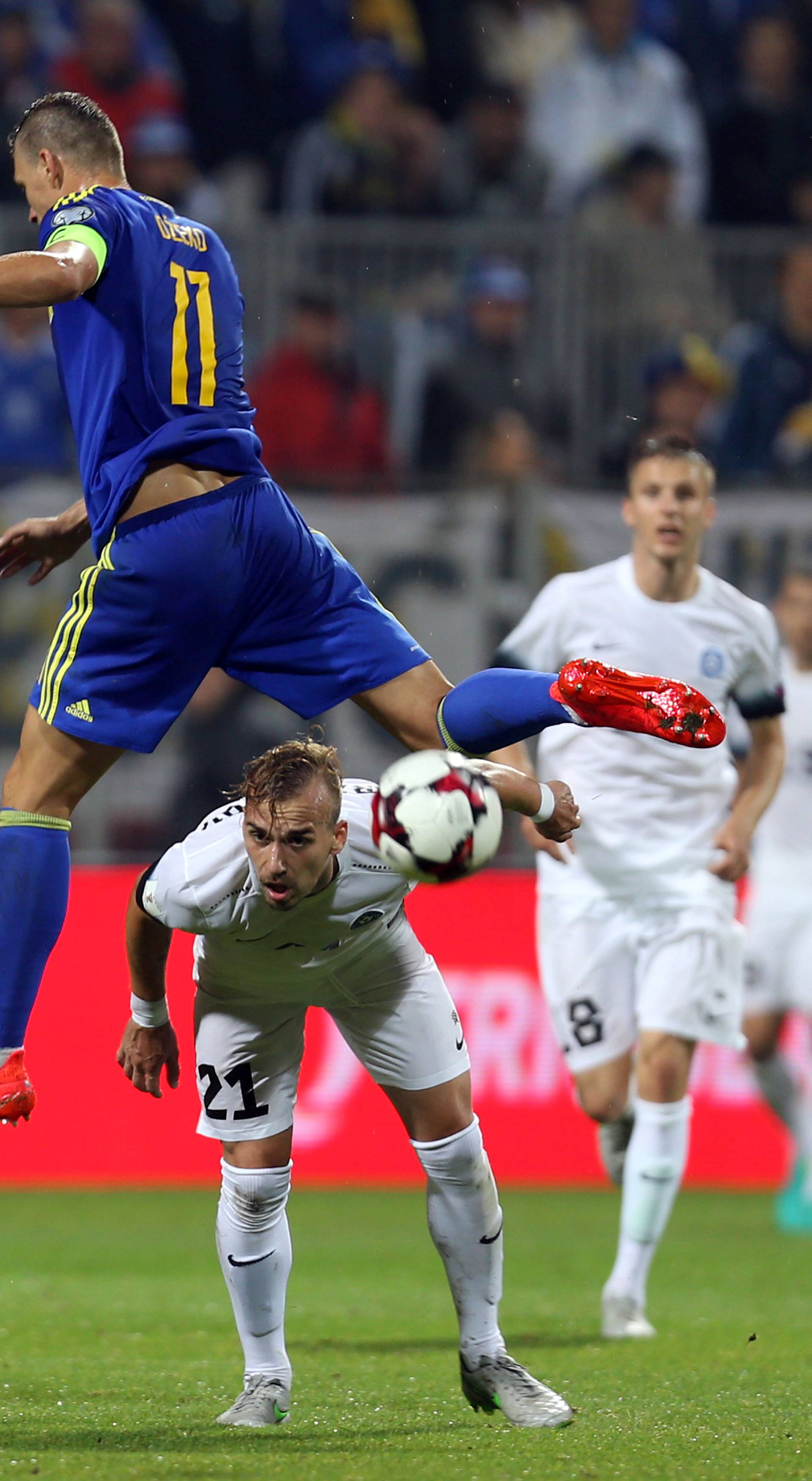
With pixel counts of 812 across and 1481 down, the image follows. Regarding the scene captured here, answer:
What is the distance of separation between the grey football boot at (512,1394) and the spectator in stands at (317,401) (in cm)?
674

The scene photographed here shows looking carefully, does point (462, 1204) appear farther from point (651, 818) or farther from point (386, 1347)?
point (651, 818)

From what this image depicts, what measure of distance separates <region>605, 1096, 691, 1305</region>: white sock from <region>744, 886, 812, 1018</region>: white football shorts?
2.42m

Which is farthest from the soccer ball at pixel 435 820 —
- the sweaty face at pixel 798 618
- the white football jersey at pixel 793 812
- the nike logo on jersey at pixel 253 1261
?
the sweaty face at pixel 798 618

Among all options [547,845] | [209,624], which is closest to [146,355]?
[209,624]

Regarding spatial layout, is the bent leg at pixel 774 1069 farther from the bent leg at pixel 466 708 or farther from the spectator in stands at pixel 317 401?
the bent leg at pixel 466 708

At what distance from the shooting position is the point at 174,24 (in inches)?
505

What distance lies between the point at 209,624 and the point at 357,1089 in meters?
5.35

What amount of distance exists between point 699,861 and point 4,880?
277cm

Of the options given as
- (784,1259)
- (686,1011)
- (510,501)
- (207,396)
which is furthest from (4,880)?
(510,501)

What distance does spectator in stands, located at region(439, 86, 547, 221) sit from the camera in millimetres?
12422

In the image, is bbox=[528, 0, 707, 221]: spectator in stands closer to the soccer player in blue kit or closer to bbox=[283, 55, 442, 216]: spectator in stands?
bbox=[283, 55, 442, 216]: spectator in stands

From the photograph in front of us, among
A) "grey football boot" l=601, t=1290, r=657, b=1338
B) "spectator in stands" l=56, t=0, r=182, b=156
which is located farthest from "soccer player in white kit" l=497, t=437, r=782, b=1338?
"spectator in stands" l=56, t=0, r=182, b=156

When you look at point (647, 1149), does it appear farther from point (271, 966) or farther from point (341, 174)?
point (341, 174)

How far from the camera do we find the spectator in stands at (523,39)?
13016 mm
